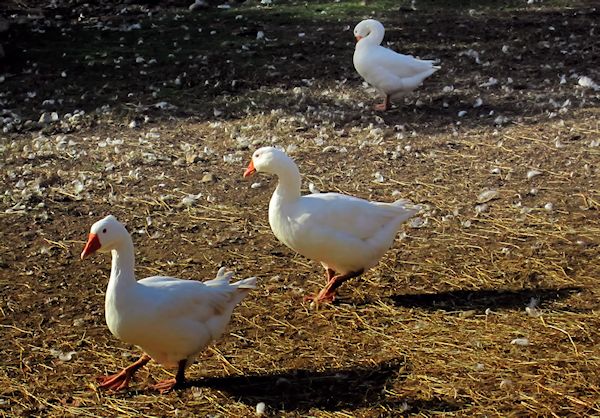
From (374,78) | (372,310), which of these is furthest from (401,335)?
(374,78)

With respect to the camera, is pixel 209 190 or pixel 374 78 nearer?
pixel 209 190

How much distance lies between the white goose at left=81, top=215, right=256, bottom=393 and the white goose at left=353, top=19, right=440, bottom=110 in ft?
15.4

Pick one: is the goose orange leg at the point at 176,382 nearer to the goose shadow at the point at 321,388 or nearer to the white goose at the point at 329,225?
the goose shadow at the point at 321,388

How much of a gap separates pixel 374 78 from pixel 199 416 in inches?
212

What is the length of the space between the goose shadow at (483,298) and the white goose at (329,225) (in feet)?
1.18

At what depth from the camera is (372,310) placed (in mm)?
5379

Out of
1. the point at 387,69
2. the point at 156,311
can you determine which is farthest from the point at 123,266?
the point at 387,69

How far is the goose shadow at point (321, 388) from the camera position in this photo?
4383 millimetres

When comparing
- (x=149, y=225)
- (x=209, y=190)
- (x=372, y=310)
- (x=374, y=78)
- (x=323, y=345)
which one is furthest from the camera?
(x=374, y=78)

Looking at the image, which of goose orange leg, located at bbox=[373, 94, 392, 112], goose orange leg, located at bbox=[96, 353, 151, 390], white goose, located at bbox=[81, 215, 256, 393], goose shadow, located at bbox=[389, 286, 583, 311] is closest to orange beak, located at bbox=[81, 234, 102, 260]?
white goose, located at bbox=[81, 215, 256, 393]

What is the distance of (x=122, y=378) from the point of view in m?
4.62

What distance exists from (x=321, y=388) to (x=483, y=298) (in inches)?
54.3

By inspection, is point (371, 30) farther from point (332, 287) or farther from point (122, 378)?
point (122, 378)

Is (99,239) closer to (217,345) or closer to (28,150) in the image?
(217,345)
